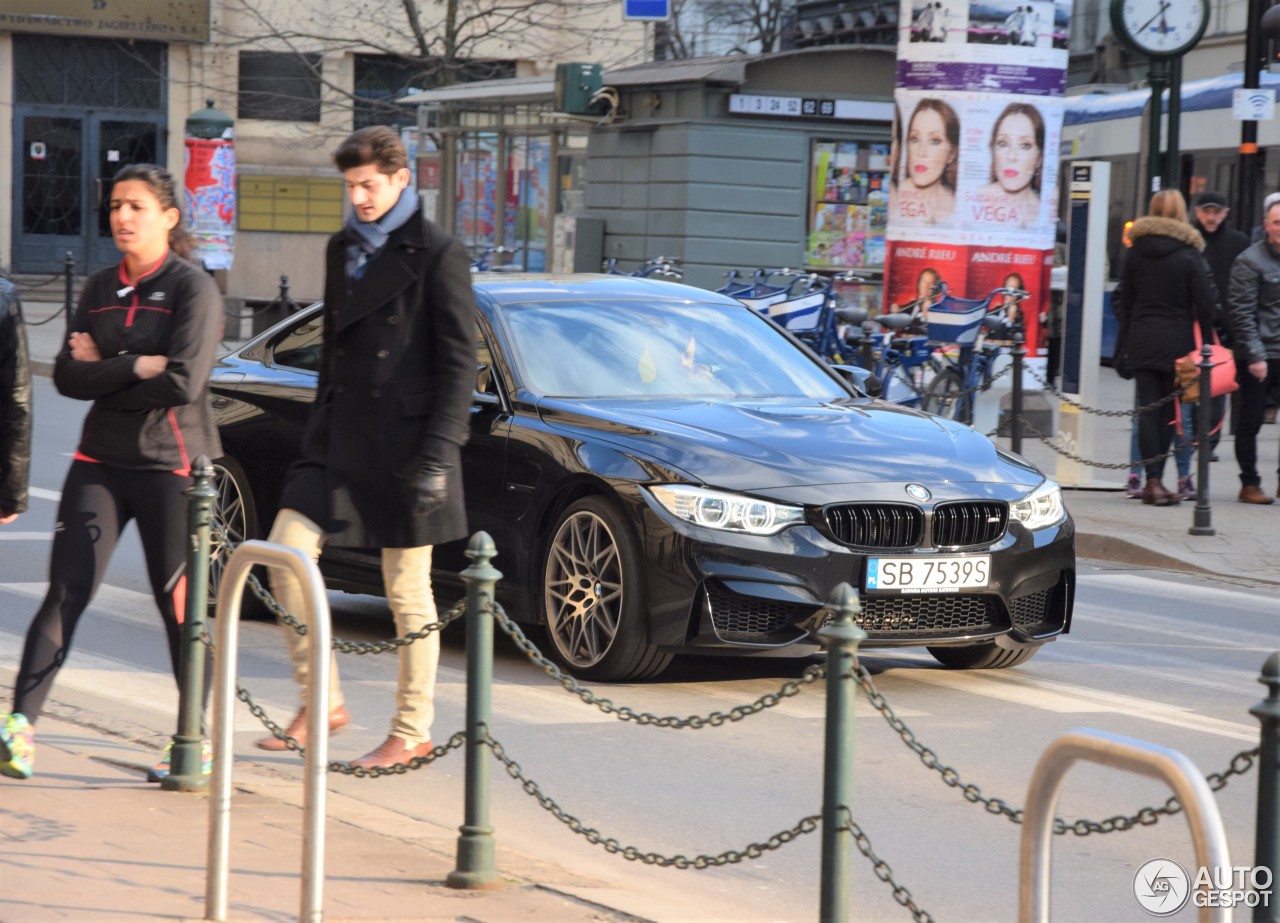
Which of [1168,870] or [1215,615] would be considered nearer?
[1168,870]

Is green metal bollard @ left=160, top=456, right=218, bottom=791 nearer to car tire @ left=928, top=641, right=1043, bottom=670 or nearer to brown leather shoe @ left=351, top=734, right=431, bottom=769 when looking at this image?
brown leather shoe @ left=351, top=734, right=431, bottom=769

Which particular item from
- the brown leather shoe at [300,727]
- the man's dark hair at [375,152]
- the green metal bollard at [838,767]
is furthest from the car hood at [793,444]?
the green metal bollard at [838,767]

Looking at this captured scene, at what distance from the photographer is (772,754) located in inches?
279

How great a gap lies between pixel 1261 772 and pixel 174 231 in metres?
3.86

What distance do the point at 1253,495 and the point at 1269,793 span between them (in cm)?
1110

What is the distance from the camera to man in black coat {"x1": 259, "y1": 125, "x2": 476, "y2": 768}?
625 cm

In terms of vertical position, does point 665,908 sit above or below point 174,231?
below

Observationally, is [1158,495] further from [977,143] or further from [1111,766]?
[1111,766]

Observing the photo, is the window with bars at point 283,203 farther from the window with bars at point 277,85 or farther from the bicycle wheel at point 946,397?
the bicycle wheel at point 946,397

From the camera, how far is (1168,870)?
5.75m

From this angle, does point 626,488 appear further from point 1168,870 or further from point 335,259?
point 1168,870

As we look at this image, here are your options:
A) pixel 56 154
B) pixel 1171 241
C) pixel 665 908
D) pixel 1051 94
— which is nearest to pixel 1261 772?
pixel 665 908

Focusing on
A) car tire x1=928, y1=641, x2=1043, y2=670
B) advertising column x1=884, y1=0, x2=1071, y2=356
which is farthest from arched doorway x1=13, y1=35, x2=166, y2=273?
car tire x1=928, y1=641, x2=1043, y2=670

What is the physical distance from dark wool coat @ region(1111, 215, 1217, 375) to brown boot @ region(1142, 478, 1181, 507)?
80cm
